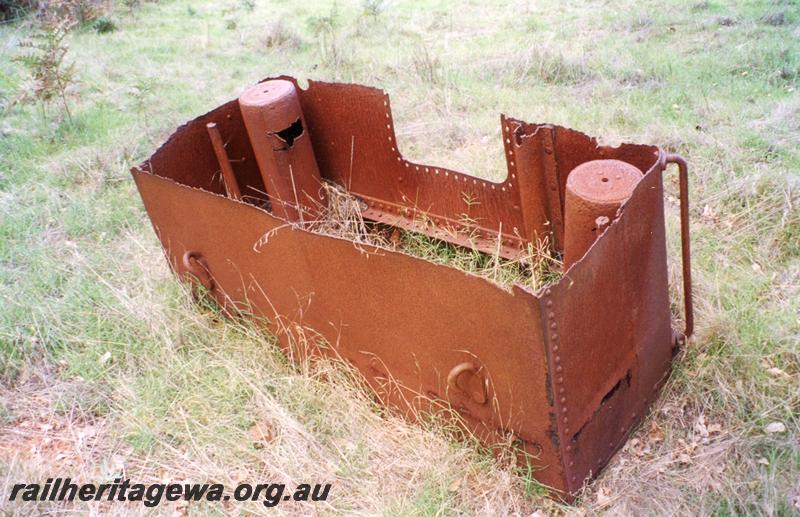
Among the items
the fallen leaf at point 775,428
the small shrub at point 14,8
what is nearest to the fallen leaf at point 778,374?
the fallen leaf at point 775,428

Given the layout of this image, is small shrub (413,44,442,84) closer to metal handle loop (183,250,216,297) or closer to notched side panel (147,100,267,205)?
notched side panel (147,100,267,205)

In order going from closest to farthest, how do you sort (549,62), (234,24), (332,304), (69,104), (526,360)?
(526,360), (332,304), (549,62), (69,104), (234,24)

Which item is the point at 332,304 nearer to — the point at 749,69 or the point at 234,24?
the point at 749,69

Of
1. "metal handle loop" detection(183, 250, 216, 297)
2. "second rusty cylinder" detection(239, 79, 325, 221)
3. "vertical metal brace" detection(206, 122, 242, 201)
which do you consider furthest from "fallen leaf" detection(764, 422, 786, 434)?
"vertical metal brace" detection(206, 122, 242, 201)

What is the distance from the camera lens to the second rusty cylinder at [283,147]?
11.9 ft

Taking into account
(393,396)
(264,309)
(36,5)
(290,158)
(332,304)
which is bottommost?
(393,396)

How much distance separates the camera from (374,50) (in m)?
7.48

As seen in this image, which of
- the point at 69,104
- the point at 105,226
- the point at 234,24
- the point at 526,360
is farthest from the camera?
the point at 234,24

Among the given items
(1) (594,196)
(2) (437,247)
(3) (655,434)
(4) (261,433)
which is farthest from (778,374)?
(4) (261,433)

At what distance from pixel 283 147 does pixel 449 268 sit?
1906 mm

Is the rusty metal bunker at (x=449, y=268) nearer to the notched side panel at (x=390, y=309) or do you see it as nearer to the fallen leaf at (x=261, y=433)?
the notched side panel at (x=390, y=309)

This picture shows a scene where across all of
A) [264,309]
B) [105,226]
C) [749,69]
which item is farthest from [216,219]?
[749,69]

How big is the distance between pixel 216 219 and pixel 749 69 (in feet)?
16.0

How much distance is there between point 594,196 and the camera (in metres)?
2.37
